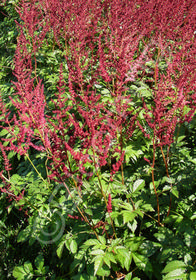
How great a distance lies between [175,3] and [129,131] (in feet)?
9.36

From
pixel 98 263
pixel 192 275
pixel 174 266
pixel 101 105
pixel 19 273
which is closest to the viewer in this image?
pixel 192 275

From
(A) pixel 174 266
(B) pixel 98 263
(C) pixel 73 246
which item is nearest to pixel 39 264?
→ (C) pixel 73 246

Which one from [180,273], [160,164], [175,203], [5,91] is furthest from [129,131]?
[5,91]

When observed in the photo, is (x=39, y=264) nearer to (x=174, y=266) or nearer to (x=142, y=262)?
(x=142, y=262)

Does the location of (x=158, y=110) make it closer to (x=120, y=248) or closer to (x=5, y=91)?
(x=120, y=248)

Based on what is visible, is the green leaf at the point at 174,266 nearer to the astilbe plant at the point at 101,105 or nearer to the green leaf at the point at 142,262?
the green leaf at the point at 142,262

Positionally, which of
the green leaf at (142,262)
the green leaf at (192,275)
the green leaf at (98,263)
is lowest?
the green leaf at (142,262)

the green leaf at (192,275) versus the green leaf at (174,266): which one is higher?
the green leaf at (192,275)

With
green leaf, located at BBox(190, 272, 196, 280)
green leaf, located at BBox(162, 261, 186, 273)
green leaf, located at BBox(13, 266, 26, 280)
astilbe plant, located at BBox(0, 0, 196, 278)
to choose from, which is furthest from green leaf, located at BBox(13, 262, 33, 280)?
green leaf, located at BBox(190, 272, 196, 280)

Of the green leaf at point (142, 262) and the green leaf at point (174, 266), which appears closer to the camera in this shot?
the green leaf at point (174, 266)

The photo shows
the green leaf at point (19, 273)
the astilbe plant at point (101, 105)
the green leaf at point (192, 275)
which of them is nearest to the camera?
the green leaf at point (192, 275)

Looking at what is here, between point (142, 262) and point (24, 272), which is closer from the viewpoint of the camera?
point (142, 262)

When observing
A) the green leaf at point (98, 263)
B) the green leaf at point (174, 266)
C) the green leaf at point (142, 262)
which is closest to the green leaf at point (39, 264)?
the green leaf at point (98, 263)

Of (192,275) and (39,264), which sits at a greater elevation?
(192,275)
